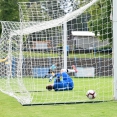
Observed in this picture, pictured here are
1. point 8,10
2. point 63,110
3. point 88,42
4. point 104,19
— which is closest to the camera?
point 63,110

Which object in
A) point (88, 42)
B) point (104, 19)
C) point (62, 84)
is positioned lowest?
point (62, 84)

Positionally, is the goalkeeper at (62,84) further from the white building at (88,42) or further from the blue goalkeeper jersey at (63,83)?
the white building at (88,42)

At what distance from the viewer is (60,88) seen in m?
12.9

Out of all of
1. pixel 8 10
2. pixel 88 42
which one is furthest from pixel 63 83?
pixel 8 10

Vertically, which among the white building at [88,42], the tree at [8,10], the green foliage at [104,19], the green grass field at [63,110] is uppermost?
the tree at [8,10]

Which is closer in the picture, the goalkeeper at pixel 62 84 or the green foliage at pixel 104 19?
the green foliage at pixel 104 19

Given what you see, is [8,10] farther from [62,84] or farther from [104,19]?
[104,19]

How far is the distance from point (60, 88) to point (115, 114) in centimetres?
520

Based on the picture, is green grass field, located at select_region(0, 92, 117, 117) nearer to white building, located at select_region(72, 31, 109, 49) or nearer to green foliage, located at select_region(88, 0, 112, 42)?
green foliage, located at select_region(88, 0, 112, 42)

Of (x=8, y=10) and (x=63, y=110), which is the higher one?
(x=8, y=10)

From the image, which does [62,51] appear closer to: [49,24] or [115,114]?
[49,24]

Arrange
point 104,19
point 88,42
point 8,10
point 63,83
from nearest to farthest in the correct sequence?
1. point 104,19
2. point 63,83
3. point 88,42
4. point 8,10

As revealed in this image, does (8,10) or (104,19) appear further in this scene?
(8,10)

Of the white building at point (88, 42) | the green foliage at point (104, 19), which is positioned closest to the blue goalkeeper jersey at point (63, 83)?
the white building at point (88, 42)
